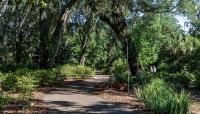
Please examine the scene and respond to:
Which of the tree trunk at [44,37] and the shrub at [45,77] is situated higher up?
the tree trunk at [44,37]

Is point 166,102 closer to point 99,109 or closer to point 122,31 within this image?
point 99,109

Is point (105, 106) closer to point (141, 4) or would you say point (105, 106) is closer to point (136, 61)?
point (136, 61)

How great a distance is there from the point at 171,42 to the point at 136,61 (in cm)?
2725

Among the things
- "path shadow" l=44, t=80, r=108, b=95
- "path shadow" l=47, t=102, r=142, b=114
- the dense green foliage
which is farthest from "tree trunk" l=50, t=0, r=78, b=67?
"path shadow" l=47, t=102, r=142, b=114

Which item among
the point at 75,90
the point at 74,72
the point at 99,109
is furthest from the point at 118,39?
the point at 99,109

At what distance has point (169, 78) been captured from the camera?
29.2m

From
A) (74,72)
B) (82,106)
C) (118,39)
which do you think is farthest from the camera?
(74,72)

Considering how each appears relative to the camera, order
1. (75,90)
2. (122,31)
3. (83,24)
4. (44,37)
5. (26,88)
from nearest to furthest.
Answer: (26,88) → (75,90) → (122,31) → (44,37) → (83,24)

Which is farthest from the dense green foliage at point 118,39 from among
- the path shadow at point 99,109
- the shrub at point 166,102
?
the path shadow at point 99,109

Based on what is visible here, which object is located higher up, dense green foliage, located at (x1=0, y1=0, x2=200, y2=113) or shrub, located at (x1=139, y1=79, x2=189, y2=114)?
dense green foliage, located at (x1=0, y1=0, x2=200, y2=113)

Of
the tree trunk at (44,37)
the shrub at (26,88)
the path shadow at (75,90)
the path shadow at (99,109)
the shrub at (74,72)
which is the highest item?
the tree trunk at (44,37)

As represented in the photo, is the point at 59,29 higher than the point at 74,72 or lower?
higher

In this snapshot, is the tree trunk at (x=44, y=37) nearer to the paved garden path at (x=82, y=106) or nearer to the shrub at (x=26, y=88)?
the paved garden path at (x=82, y=106)

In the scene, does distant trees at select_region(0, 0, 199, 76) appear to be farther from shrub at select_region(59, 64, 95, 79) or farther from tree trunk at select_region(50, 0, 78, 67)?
shrub at select_region(59, 64, 95, 79)
